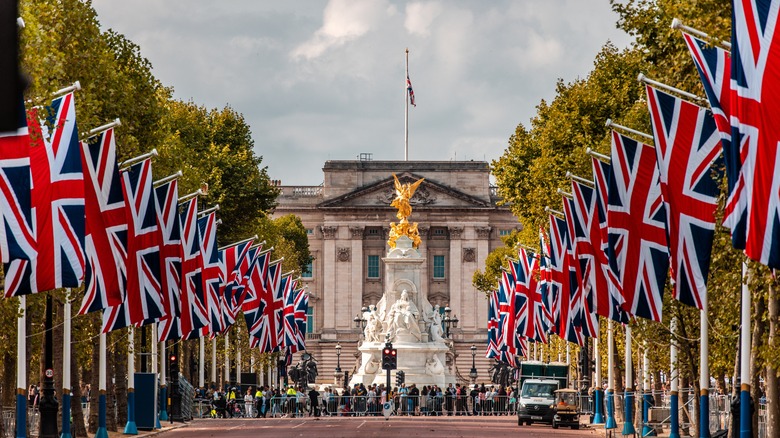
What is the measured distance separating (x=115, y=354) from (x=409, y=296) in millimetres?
→ 49333

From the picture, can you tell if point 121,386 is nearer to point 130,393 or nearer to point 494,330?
point 130,393

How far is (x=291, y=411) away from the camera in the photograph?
75375mm

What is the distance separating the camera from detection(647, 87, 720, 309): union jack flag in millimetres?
21844

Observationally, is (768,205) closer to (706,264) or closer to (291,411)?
(706,264)

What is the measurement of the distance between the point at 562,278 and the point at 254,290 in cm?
1980

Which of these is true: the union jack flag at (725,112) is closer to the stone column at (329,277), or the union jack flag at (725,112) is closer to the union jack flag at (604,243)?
the union jack flag at (604,243)

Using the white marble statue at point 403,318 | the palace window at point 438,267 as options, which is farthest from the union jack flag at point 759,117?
the palace window at point 438,267

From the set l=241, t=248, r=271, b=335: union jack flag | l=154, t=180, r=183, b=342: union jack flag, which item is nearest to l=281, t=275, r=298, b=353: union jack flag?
l=241, t=248, r=271, b=335: union jack flag

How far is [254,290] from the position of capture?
192 ft

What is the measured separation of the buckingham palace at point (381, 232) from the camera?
163 m

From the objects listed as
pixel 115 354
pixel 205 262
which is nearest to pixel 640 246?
pixel 205 262

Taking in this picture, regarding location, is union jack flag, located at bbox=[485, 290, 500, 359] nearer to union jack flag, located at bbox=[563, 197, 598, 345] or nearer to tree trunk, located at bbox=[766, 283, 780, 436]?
union jack flag, located at bbox=[563, 197, 598, 345]

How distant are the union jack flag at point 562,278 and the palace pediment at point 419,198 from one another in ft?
383

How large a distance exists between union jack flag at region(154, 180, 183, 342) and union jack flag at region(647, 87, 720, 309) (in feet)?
49.7
